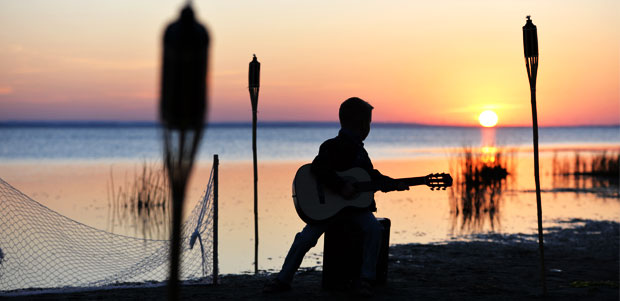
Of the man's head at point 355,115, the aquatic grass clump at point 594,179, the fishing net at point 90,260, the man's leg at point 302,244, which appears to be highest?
the man's head at point 355,115

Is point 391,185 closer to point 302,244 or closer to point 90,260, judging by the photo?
point 302,244

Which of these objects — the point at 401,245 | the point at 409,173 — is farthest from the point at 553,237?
the point at 409,173

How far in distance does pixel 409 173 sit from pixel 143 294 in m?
18.9

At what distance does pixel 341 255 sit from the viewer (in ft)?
18.7

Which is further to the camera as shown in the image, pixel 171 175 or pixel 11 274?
pixel 11 274

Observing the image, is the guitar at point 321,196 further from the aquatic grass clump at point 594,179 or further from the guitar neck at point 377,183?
the aquatic grass clump at point 594,179

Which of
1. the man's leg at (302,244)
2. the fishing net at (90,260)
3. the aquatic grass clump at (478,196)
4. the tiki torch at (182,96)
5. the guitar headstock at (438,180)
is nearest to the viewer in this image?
the tiki torch at (182,96)

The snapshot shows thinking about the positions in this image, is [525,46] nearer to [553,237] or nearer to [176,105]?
[176,105]

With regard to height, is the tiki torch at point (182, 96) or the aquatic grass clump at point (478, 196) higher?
the tiki torch at point (182, 96)

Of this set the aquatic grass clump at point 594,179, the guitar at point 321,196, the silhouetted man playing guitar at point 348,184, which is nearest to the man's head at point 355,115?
the silhouetted man playing guitar at point 348,184

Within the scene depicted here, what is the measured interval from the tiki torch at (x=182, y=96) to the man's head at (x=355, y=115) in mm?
4229

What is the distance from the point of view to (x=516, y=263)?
7.92 m

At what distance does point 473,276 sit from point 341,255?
1833mm

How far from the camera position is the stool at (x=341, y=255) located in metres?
5.65
